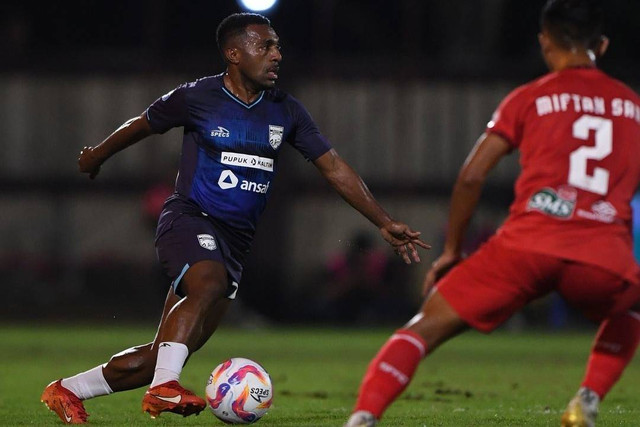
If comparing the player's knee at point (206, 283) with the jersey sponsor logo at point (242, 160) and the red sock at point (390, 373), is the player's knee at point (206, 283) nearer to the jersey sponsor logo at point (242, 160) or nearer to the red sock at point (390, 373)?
the jersey sponsor logo at point (242, 160)

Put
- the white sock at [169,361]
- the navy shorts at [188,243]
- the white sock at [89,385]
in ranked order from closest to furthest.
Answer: the white sock at [169,361], the navy shorts at [188,243], the white sock at [89,385]

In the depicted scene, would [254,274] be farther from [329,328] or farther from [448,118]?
[448,118]

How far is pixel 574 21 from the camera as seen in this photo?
561 centimetres

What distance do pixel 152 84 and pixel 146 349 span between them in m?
16.8

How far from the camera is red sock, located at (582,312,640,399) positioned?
5836 mm

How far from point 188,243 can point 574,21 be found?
8.46 ft

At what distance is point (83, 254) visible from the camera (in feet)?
77.8

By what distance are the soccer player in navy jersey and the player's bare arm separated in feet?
4.58

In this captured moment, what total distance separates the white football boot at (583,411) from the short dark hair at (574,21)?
5.23ft

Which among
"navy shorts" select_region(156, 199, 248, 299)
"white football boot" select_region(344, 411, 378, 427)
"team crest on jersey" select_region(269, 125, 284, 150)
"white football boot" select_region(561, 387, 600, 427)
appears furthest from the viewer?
"team crest on jersey" select_region(269, 125, 284, 150)

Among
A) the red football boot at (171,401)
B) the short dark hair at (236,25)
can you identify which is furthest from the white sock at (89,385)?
the short dark hair at (236,25)

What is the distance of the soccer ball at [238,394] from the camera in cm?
710

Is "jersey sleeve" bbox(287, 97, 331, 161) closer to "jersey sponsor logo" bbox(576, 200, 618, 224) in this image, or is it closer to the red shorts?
the red shorts

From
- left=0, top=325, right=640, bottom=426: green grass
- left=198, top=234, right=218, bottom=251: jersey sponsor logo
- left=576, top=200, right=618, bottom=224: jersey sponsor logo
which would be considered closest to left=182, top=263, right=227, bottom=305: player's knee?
left=198, top=234, right=218, bottom=251: jersey sponsor logo
